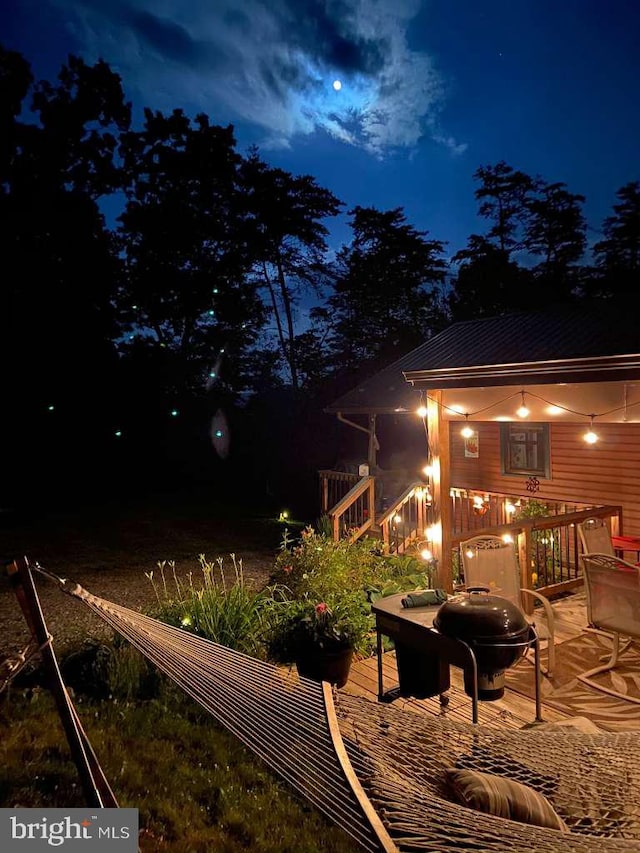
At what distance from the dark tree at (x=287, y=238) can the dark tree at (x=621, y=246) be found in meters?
10.7

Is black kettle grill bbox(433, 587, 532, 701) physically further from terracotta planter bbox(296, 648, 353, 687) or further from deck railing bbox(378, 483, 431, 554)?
deck railing bbox(378, 483, 431, 554)

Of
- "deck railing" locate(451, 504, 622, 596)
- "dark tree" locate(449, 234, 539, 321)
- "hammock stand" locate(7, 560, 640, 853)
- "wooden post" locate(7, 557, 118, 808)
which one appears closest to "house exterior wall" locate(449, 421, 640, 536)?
"deck railing" locate(451, 504, 622, 596)

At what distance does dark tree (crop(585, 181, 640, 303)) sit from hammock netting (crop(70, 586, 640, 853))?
21.2 meters

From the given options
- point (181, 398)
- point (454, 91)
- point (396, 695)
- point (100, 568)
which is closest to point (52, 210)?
point (181, 398)

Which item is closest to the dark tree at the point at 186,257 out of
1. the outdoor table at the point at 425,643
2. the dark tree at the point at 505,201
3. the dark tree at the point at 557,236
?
the dark tree at the point at 505,201

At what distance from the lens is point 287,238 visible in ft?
74.0

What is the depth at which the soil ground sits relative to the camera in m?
7.03

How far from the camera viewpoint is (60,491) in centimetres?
1964

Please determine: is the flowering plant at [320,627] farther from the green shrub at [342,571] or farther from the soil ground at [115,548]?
the soil ground at [115,548]

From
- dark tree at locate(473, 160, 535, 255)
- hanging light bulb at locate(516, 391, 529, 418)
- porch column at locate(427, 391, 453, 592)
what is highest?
dark tree at locate(473, 160, 535, 255)

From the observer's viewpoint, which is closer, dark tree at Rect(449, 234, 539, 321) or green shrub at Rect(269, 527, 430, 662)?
green shrub at Rect(269, 527, 430, 662)

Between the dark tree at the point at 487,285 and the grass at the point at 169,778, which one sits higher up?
the dark tree at the point at 487,285

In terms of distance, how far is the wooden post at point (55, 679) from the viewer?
2.41 metres

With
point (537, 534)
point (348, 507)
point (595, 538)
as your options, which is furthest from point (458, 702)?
point (348, 507)
